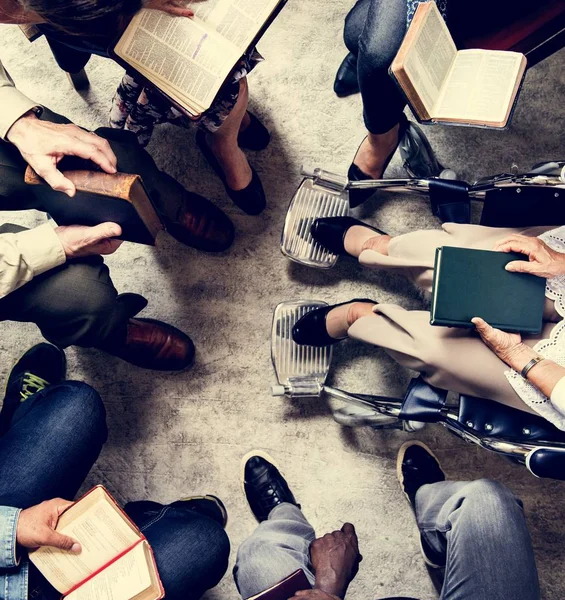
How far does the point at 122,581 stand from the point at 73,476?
0.37 metres

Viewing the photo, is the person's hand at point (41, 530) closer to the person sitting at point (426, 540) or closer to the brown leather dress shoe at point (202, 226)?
the person sitting at point (426, 540)

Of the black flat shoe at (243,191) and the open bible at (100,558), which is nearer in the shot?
the open bible at (100,558)

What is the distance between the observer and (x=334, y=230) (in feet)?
6.19

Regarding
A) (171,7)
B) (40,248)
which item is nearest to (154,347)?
(40,248)

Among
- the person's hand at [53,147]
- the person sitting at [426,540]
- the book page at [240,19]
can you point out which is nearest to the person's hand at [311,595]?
the person sitting at [426,540]

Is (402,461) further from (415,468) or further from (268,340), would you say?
(268,340)

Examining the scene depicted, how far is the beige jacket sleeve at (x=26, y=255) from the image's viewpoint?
143 cm

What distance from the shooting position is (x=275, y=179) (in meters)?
2.06

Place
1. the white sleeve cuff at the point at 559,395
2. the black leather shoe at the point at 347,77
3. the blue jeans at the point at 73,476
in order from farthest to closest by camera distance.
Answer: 1. the black leather shoe at the point at 347,77
2. the blue jeans at the point at 73,476
3. the white sleeve cuff at the point at 559,395

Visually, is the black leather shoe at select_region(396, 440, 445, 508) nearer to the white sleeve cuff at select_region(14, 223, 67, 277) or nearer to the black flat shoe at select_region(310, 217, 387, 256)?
the black flat shoe at select_region(310, 217, 387, 256)

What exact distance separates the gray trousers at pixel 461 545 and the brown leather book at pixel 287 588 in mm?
113

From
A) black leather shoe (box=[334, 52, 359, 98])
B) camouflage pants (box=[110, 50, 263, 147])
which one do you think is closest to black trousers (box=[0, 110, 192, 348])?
camouflage pants (box=[110, 50, 263, 147])

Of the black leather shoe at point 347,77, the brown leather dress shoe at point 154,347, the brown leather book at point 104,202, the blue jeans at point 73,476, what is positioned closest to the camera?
the brown leather book at point 104,202

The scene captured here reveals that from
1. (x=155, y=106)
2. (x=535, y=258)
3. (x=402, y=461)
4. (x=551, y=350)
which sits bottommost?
(x=402, y=461)
